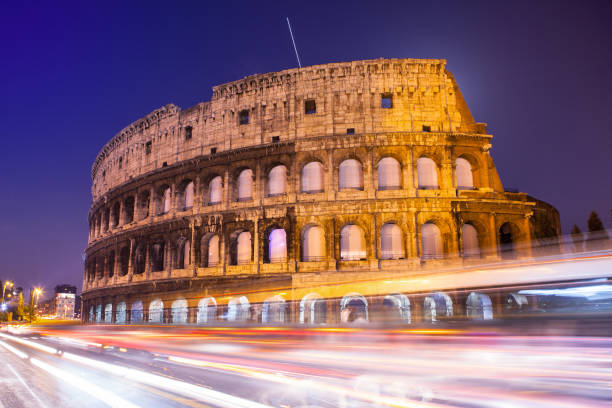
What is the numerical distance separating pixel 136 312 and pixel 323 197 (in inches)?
543

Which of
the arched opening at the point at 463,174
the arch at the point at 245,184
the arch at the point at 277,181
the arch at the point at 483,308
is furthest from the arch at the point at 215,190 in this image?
the arch at the point at 483,308

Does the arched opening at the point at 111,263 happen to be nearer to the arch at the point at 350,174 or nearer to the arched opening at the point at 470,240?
the arch at the point at 350,174

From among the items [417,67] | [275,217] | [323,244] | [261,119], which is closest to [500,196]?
[417,67]

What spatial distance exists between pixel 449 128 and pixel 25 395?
20588 mm

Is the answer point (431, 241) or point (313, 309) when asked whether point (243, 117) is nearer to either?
point (313, 309)

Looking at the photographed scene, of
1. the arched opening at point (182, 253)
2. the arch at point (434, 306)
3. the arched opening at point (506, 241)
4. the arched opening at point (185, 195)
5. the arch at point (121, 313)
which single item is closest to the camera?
the arch at point (434, 306)

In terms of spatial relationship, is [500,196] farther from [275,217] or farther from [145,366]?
[145,366]

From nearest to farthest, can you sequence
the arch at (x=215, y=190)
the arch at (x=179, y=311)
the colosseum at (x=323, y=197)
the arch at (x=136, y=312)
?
the colosseum at (x=323, y=197) → the arch at (x=179, y=311) → the arch at (x=215, y=190) → the arch at (x=136, y=312)

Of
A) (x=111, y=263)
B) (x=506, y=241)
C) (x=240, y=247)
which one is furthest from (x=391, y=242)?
(x=111, y=263)

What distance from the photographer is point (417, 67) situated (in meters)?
21.9

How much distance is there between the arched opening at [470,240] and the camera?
20609 mm

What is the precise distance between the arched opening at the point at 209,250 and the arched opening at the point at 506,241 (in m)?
15.2

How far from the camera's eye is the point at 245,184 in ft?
76.9

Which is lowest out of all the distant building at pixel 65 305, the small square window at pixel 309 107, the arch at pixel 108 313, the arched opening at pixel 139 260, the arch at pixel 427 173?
the distant building at pixel 65 305
